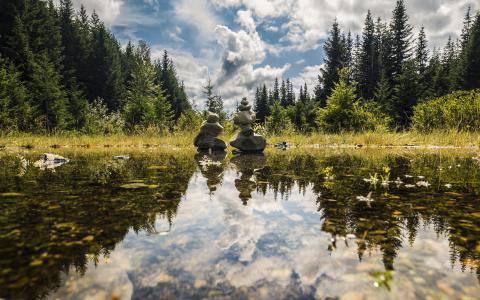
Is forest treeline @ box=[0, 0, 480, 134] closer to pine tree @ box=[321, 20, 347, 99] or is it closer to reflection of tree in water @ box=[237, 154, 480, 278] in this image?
pine tree @ box=[321, 20, 347, 99]

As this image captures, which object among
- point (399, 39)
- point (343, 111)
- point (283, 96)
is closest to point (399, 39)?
point (399, 39)

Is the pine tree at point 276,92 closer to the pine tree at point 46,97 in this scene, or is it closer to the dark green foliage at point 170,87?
the dark green foliage at point 170,87

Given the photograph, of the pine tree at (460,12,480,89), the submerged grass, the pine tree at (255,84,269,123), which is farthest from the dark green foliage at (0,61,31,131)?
the pine tree at (255,84,269,123)

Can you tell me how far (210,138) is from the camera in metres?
A: 14.6

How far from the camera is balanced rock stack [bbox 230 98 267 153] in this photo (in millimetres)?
13508

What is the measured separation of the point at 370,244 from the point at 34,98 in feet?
111

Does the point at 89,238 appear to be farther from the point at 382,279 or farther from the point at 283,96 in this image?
the point at 283,96

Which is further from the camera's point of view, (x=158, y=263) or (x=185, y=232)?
(x=185, y=232)

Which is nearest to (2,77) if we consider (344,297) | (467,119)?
(344,297)

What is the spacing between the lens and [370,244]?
232cm

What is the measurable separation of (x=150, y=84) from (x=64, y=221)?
153 ft

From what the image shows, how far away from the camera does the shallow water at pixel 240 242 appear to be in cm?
171

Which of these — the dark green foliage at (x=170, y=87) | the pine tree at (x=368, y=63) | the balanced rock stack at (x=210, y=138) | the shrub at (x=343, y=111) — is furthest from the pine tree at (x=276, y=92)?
the balanced rock stack at (x=210, y=138)

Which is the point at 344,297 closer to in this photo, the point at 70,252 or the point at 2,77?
the point at 70,252
